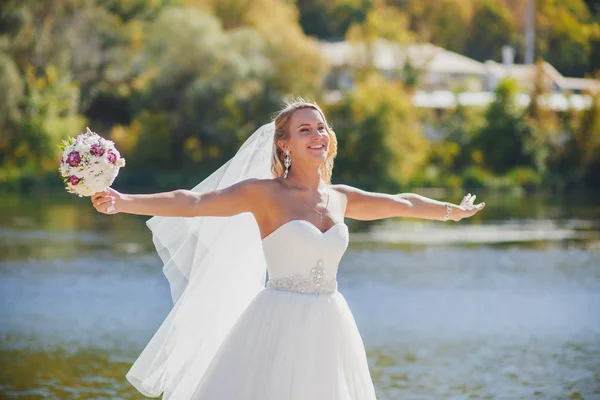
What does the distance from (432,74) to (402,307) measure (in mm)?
51316

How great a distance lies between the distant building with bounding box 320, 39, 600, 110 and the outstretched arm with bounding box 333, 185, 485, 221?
136 ft

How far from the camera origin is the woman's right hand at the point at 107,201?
5.37 m

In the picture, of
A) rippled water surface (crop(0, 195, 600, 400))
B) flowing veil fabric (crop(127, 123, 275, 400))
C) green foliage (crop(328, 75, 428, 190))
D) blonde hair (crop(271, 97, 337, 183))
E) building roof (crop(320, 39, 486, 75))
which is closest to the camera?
blonde hair (crop(271, 97, 337, 183))

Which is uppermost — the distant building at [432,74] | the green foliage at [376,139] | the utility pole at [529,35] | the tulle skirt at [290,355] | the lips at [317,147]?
the utility pole at [529,35]

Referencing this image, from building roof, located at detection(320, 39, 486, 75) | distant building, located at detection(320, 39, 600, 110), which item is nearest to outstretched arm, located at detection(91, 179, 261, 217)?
distant building, located at detection(320, 39, 600, 110)

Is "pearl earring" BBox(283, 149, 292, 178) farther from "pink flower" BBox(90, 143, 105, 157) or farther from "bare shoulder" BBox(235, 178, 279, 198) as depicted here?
"pink flower" BBox(90, 143, 105, 157)

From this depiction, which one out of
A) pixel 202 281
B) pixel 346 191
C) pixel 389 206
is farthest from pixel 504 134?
pixel 346 191

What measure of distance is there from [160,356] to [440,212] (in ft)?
5.54

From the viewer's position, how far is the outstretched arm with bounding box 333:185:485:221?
20.1 ft

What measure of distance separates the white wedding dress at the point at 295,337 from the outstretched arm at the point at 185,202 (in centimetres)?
22

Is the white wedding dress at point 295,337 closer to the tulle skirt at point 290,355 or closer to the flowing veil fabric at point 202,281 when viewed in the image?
the tulle skirt at point 290,355

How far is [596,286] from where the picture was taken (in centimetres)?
1888

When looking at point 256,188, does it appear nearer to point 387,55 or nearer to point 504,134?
point 504,134

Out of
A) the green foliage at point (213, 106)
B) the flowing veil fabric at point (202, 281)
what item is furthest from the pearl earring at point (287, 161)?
the green foliage at point (213, 106)
